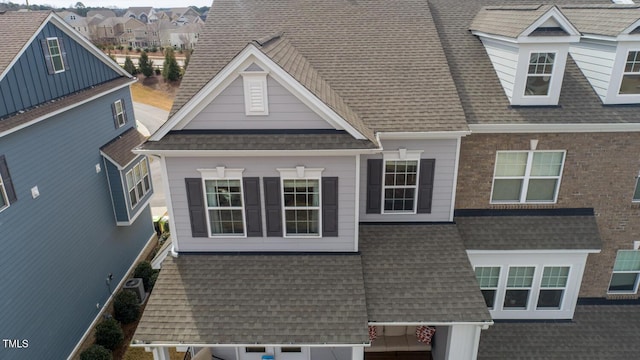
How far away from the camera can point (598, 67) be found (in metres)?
12.4

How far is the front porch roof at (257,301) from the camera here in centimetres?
966

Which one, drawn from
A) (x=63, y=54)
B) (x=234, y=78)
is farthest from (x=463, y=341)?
(x=63, y=54)

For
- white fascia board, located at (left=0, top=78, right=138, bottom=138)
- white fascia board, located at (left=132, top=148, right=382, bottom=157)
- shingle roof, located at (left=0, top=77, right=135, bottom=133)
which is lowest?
white fascia board, located at (left=132, top=148, right=382, bottom=157)

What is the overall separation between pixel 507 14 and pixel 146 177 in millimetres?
15779

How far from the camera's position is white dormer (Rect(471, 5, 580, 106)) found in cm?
1143

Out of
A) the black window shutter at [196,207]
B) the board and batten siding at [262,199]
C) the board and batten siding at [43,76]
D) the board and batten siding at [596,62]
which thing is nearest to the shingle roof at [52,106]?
the board and batten siding at [43,76]

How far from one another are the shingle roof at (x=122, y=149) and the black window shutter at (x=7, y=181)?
15.3 feet

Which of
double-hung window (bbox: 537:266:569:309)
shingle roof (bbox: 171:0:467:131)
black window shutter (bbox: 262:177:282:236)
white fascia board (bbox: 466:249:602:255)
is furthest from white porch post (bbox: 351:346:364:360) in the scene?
double-hung window (bbox: 537:266:569:309)

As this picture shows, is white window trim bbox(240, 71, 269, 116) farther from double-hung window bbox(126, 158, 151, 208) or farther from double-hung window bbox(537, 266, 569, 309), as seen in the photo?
double-hung window bbox(537, 266, 569, 309)

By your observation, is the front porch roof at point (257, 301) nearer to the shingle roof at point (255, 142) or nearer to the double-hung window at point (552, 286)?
the shingle roof at point (255, 142)

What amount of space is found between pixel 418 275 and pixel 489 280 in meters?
2.96

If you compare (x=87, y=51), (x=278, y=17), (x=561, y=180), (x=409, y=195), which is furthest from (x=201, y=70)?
(x=561, y=180)

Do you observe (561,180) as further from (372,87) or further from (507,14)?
(372,87)

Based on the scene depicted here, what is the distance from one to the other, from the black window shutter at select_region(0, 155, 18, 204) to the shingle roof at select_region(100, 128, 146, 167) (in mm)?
4663
